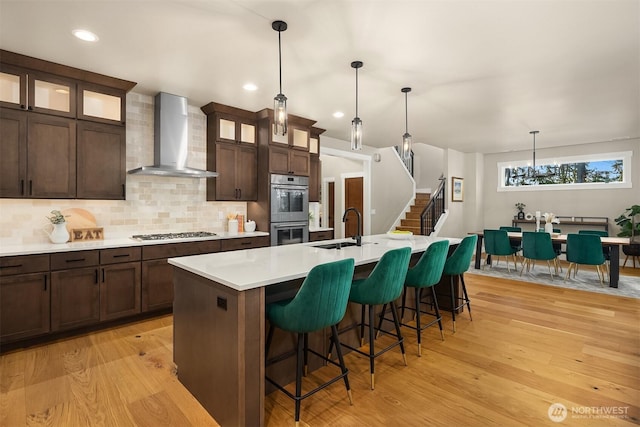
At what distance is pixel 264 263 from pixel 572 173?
840 centimetres

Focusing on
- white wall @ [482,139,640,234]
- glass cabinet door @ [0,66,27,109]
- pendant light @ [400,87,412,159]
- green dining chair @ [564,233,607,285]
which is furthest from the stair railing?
glass cabinet door @ [0,66,27,109]

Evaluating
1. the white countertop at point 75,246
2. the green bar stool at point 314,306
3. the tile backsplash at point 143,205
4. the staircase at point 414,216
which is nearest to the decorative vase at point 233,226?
the tile backsplash at point 143,205

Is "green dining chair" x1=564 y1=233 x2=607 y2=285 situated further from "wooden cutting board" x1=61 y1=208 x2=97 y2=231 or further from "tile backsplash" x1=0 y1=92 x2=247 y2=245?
"wooden cutting board" x1=61 y1=208 x2=97 y2=231

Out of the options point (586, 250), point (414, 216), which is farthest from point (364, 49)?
point (414, 216)

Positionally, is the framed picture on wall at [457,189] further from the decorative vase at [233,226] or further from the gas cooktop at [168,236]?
the gas cooktop at [168,236]

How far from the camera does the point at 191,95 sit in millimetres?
4051

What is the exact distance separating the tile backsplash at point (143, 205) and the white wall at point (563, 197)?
7.04m

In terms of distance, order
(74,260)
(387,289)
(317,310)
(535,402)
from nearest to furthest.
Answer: (317,310) < (535,402) < (387,289) < (74,260)

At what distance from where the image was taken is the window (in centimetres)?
699

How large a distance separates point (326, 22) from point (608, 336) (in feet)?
13.0

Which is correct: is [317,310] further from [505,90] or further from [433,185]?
[433,185]

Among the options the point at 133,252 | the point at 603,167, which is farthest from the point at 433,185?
the point at 133,252

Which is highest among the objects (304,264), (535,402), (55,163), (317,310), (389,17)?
(389,17)

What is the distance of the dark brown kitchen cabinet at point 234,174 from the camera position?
4.48m
